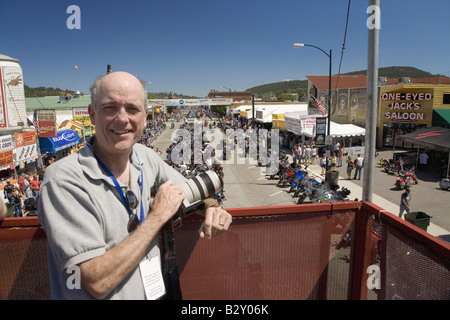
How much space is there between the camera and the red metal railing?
2.12 m

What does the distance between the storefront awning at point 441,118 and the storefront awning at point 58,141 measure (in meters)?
26.7

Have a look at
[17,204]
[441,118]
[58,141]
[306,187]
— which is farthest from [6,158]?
[441,118]

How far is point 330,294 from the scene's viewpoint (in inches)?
103

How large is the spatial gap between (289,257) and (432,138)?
18443 mm

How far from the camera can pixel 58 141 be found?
2084cm

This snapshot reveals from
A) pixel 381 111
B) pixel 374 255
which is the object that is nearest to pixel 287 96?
pixel 381 111

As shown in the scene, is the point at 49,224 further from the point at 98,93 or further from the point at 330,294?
the point at 330,294

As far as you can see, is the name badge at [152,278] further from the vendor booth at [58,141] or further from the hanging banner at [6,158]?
the vendor booth at [58,141]

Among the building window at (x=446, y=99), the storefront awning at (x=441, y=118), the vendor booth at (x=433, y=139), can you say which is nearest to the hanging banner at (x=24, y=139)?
the vendor booth at (x=433, y=139)

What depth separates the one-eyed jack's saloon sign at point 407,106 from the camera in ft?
76.2

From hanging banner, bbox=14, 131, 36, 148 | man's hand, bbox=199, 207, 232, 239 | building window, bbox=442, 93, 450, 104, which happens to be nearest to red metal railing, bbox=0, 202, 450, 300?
man's hand, bbox=199, 207, 232, 239

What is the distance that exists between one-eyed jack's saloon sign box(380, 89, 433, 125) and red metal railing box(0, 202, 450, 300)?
83.2ft

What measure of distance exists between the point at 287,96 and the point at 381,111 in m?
102

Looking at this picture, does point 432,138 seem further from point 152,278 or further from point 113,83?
point 113,83
